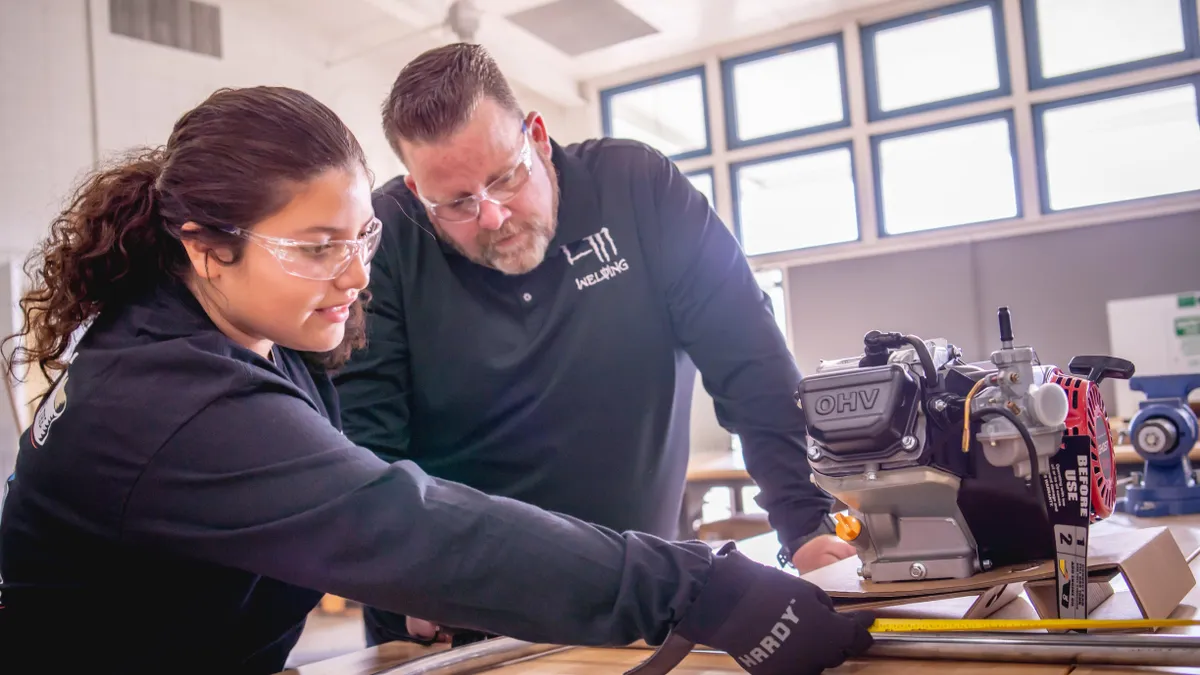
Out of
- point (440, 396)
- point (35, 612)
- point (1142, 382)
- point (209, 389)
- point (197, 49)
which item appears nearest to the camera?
point (209, 389)

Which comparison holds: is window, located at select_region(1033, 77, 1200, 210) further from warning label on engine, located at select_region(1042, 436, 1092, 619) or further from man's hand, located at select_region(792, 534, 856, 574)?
warning label on engine, located at select_region(1042, 436, 1092, 619)

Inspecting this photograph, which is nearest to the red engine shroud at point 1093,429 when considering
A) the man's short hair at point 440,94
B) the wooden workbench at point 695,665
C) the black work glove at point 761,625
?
the wooden workbench at point 695,665

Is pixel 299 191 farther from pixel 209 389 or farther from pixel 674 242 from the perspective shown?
pixel 674 242

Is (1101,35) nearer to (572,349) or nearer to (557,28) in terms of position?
(557,28)

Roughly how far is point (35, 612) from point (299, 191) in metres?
0.52

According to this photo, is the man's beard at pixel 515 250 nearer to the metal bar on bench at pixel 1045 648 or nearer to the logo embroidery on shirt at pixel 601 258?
the logo embroidery on shirt at pixel 601 258

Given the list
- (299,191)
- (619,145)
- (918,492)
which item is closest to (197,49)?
(619,145)

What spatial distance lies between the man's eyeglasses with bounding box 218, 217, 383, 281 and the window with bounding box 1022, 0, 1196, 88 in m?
5.64

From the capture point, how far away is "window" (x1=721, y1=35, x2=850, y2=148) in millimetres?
6367

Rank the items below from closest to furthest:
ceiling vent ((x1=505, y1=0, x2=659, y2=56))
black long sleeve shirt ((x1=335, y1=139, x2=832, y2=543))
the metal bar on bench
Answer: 1. the metal bar on bench
2. black long sleeve shirt ((x1=335, y1=139, x2=832, y2=543))
3. ceiling vent ((x1=505, y1=0, x2=659, y2=56))

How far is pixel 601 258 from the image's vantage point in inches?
69.2

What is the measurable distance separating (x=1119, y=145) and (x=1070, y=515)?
5.23 m

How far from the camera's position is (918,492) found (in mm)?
1069

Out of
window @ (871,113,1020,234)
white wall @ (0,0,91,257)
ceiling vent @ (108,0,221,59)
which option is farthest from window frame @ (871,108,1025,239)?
white wall @ (0,0,91,257)
